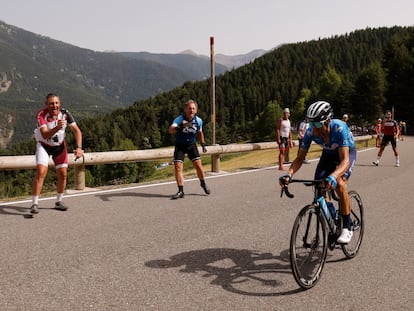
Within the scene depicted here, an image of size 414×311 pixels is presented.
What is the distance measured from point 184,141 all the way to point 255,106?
149 metres

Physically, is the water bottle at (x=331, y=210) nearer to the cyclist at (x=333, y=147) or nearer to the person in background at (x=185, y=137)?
the cyclist at (x=333, y=147)

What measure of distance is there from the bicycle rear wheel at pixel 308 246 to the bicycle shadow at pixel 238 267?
0.64 ft

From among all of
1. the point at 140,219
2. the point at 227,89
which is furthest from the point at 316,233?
the point at 227,89

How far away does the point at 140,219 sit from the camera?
6359 millimetres

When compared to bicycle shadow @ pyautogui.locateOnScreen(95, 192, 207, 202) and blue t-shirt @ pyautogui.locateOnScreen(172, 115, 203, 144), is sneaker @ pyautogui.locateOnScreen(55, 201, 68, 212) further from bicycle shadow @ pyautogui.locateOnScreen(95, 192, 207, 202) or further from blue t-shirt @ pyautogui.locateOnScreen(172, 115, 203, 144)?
blue t-shirt @ pyautogui.locateOnScreen(172, 115, 203, 144)

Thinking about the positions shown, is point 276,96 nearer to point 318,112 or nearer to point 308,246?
point 318,112

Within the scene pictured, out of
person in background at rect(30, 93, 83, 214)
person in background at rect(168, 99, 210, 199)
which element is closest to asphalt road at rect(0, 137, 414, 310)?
person in background at rect(30, 93, 83, 214)

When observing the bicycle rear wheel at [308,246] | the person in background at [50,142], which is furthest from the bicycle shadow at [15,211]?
the bicycle rear wheel at [308,246]

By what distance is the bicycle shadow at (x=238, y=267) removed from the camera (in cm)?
380

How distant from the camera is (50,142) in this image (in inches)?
265

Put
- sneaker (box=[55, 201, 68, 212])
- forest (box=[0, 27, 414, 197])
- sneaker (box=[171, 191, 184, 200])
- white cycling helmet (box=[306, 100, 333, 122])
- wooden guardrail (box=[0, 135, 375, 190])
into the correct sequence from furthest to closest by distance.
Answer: forest (box=[0, 27, 414, 197]), sneaker (box=[171, 191, 184, 200]), wooden guardrail (box=[0, 135, 375, 190]), sneaker (box=[55, 201, 68, 212]), white cycling helmet (box=[306, 100, 333, 122])

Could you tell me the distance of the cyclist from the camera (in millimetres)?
4184

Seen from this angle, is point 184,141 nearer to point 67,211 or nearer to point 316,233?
point 67,211

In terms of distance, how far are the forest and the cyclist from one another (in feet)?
243
